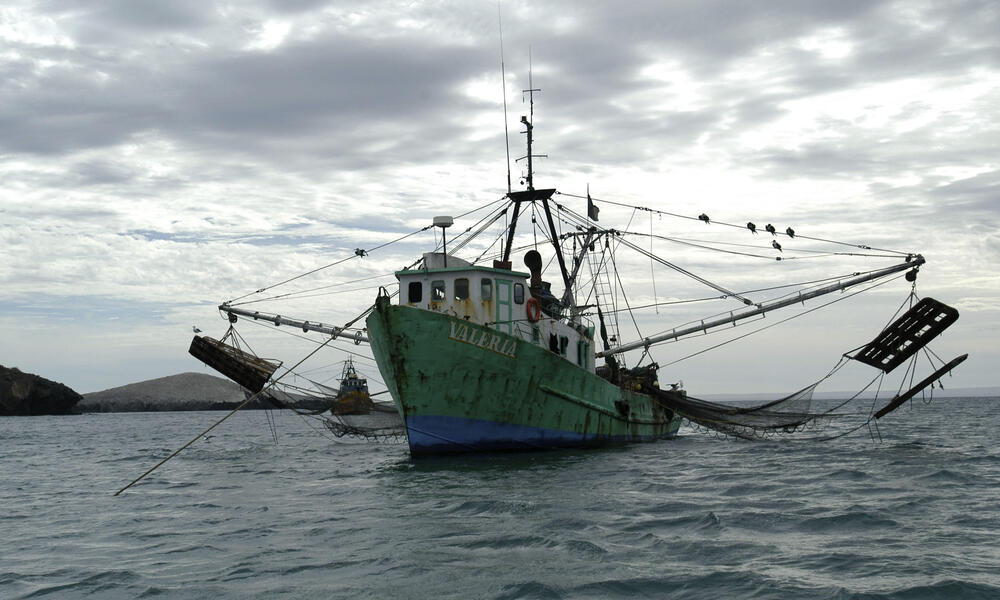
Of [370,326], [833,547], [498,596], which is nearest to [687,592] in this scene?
[498,596]

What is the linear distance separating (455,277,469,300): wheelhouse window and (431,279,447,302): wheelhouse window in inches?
18.6

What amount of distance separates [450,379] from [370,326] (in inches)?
107

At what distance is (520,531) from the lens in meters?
11.8

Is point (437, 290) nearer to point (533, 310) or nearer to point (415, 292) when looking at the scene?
point (415, 292)

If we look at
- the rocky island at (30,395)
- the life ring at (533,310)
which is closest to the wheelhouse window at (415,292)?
the life ring at (533,310)

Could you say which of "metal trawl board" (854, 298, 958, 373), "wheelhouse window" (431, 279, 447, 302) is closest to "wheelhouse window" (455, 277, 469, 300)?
"wheelhouse window" (431, 279, 447, 302)

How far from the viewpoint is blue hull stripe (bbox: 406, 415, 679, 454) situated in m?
21.6

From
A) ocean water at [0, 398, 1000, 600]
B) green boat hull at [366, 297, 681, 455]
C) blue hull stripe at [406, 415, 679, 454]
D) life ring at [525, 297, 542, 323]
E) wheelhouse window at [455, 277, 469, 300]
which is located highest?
wheelhouse window at [455, 277, 469, 300]

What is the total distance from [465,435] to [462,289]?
15.0 feet

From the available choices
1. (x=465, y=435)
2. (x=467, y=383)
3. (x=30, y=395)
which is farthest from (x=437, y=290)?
(x=30, y=395)

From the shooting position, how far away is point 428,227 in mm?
27094

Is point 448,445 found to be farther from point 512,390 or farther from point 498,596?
point 498,596

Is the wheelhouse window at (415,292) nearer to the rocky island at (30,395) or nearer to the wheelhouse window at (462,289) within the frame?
the wheelhouse window at (462,289)

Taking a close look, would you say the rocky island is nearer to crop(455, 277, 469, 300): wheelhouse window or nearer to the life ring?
crop(455, 277, 469, 300): wheelhouse window
